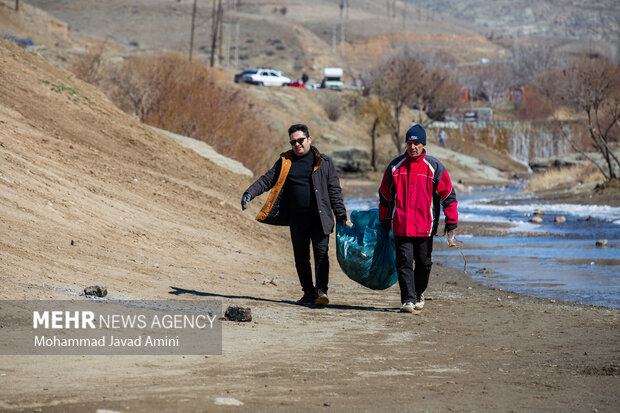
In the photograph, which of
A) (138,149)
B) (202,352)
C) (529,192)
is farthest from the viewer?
(529,192)

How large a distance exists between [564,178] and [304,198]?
33.7 meters

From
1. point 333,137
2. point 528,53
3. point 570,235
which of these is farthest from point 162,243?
point 528,53

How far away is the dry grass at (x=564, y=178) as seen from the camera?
1549 inches

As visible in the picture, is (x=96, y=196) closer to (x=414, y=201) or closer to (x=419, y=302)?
(x=419, y=302)

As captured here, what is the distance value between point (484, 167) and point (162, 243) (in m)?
50.6

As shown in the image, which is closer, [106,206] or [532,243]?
[106,206]

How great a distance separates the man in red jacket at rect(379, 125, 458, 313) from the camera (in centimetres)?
904

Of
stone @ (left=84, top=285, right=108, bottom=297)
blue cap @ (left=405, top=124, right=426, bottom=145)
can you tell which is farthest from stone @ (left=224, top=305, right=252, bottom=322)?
blue cap @ (left=405, top=124, right=426, bottom=145)

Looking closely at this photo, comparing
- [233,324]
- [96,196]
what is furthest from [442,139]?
[233,324]

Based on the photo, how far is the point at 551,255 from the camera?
1703cm

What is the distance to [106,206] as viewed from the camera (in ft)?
43.1

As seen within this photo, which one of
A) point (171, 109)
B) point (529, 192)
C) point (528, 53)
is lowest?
point (529, 192)

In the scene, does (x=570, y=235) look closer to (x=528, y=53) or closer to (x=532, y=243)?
(x=532, y=243)

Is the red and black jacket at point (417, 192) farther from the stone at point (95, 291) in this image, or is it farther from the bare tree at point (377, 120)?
the bare tree at point (377, 120)
